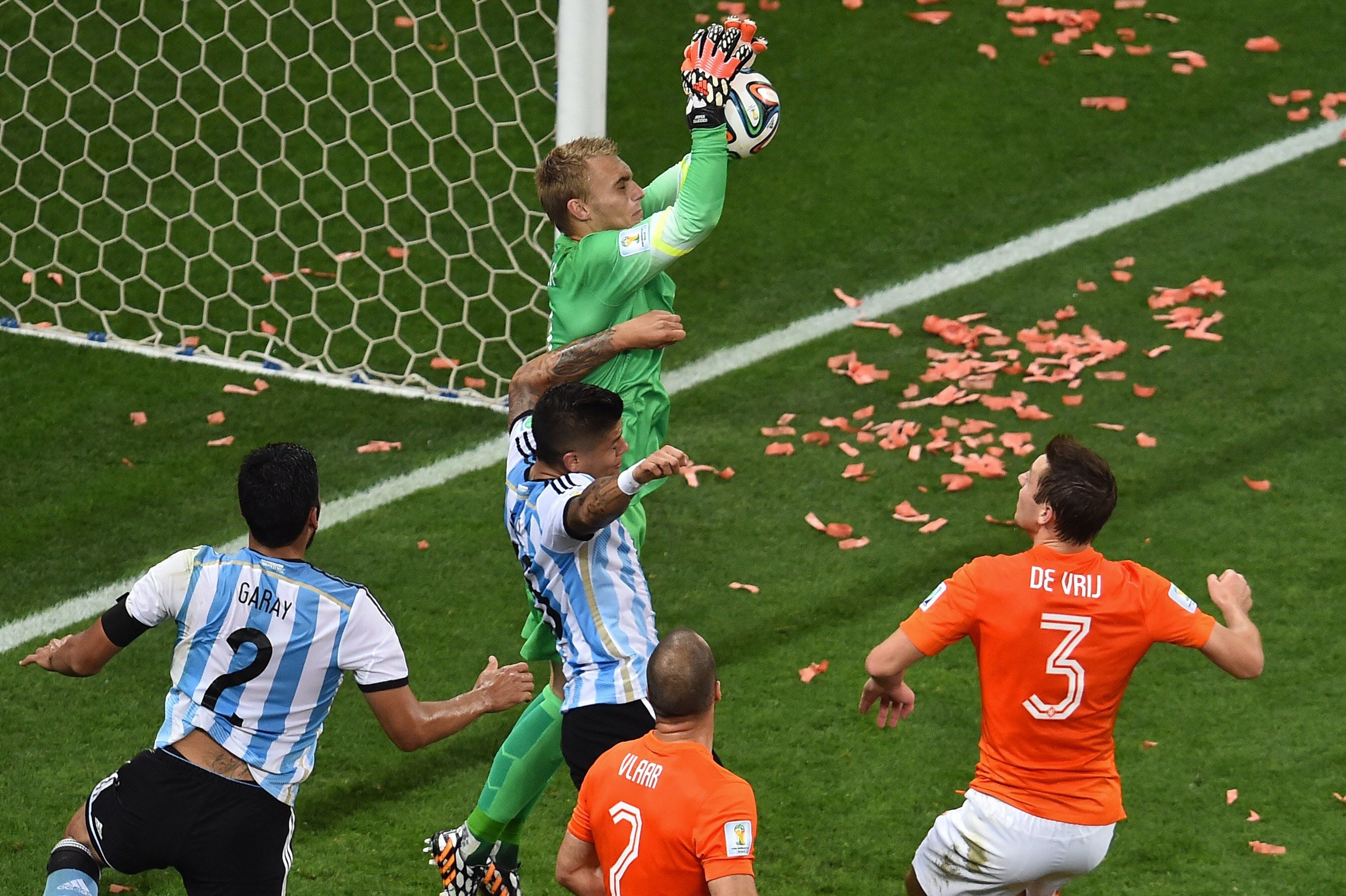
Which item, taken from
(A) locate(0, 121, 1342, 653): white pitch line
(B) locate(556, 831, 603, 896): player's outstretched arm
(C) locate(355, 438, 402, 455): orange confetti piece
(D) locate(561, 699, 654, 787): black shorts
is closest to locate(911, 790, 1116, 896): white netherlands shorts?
(D) locate(561, 699, 654, 787): black shorts

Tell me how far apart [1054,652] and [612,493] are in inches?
44.4

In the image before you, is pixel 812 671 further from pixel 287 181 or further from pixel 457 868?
pixel 287 181

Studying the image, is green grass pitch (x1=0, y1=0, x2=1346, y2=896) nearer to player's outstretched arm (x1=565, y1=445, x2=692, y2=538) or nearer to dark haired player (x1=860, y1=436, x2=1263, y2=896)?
dark haired player (x1=860, y1=436, x2=1263, y2=896)

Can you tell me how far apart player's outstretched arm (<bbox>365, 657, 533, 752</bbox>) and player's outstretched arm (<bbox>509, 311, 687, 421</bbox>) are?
3.31ft

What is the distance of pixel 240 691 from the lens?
3.82 metres

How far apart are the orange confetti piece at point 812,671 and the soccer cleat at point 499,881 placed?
1.48 m

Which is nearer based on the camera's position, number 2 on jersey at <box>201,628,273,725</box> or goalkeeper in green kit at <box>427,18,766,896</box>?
number 2 on jersey at <box>201,628,273,725</box>

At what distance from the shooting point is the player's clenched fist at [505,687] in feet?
13.0

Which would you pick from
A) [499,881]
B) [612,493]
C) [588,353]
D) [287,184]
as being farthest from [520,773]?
[287,184]

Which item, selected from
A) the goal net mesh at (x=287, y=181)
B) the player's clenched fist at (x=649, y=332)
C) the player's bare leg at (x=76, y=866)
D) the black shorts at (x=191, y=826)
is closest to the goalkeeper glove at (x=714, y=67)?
the player's clenched fist at (x=649, y=332)

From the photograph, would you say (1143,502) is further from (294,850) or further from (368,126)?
(368,126)

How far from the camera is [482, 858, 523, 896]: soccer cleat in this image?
4.73 m

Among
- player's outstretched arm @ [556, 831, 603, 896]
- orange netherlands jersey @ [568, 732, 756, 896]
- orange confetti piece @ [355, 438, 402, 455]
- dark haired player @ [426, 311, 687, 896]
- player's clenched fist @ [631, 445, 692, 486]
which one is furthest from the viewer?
orange confetti piece @ [355, 438, 402, 455]

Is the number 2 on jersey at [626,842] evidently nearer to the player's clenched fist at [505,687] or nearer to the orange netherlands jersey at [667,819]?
the orange netherlands jersey at [667,819]
